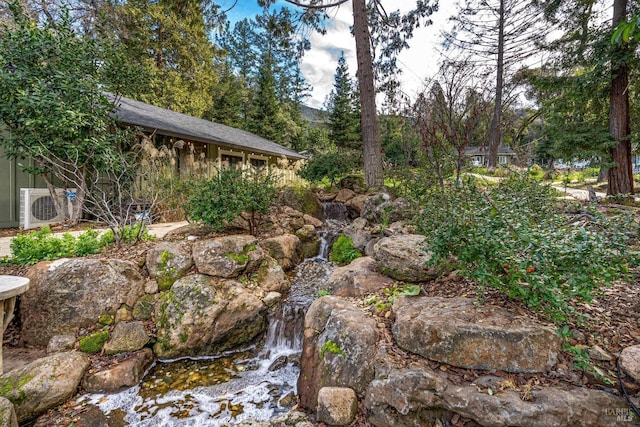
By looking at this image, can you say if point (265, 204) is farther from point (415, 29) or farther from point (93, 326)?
point (415, 29)

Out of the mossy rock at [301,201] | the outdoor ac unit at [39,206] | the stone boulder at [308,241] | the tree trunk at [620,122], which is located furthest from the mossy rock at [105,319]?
the tree trunk at [620,122]

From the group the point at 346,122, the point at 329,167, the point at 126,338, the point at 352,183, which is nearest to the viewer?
the point at 126,338

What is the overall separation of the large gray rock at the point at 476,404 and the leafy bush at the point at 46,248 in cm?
419

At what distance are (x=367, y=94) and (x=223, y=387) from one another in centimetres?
717

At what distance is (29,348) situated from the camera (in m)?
3.20

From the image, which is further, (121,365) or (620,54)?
(620,54)

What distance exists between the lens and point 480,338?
2010mm

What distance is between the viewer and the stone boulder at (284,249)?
4.84 m

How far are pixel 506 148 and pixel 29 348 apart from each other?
146ft

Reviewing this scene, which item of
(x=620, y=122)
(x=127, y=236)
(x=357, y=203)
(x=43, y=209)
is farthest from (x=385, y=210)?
(x=43, y=209)

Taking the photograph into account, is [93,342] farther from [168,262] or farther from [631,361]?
[631,361]

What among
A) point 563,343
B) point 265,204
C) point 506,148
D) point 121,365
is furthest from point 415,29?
point 506,148

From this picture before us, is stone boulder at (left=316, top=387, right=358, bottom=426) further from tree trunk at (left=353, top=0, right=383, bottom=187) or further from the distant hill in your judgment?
the distant hill

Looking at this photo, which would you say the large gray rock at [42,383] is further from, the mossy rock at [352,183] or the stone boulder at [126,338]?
the mossy rock at [352,183]
